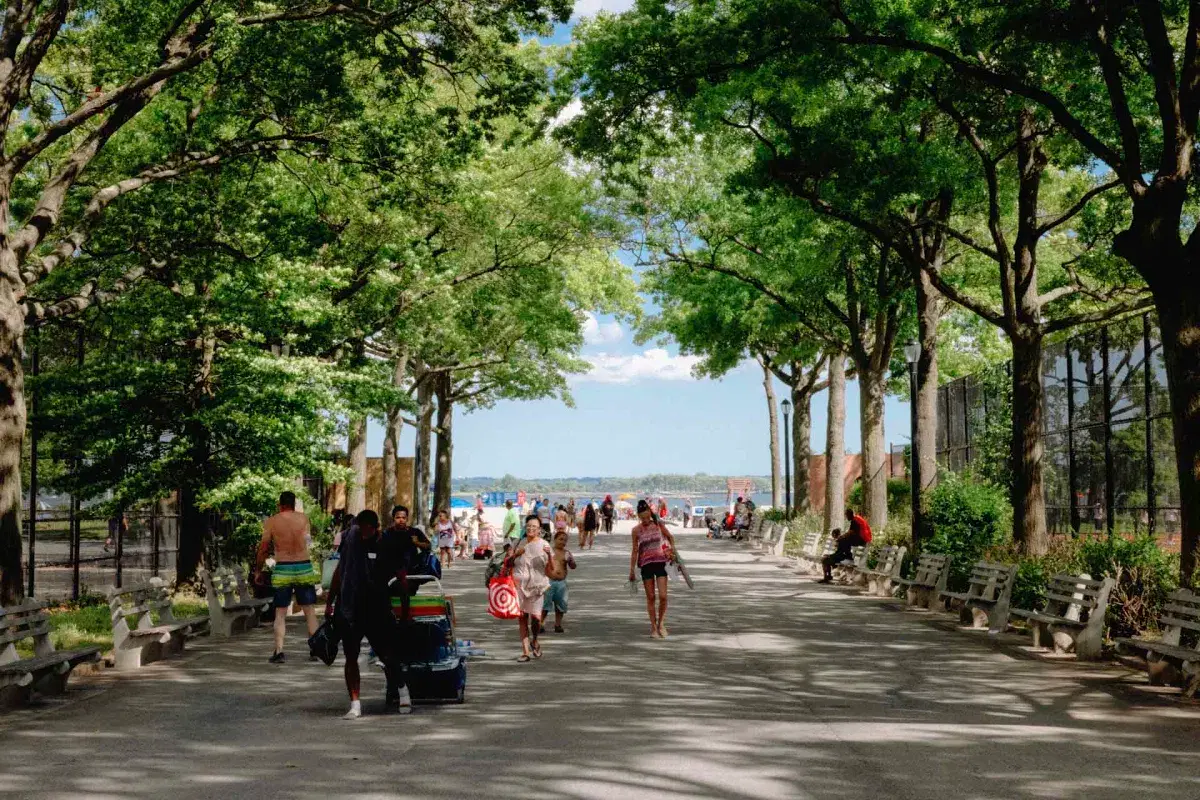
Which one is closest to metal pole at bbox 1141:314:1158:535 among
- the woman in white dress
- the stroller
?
the woman in white dress

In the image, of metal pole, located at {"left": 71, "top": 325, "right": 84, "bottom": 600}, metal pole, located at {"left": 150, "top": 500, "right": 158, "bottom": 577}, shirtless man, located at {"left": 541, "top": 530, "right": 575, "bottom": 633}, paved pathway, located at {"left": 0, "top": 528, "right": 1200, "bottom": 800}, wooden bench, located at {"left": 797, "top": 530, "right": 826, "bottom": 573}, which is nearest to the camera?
paved pathway, located at {"left": 0, "top": 528, "right": 1200, "bottom": 800}

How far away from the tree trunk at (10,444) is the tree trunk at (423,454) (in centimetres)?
2657

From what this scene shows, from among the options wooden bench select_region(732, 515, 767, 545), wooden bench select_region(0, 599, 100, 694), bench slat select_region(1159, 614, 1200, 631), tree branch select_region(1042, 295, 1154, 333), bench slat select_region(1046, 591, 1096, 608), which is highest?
tree branch select_region(1042, 295, 1154, 333)

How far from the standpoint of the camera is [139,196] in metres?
18.2

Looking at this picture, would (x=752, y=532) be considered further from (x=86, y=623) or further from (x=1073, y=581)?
(x=86, y=623)

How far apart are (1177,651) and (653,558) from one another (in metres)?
6.98

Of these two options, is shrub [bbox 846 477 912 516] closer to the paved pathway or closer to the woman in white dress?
the paved pathway

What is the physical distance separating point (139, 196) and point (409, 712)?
35.7ft

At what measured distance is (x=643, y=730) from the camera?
29.9ft

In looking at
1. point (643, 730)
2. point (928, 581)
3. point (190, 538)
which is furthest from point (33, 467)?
point (928, 581)

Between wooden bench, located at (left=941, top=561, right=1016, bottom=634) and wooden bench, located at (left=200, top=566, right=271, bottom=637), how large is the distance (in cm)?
990

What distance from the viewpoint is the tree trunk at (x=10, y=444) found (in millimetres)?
13359

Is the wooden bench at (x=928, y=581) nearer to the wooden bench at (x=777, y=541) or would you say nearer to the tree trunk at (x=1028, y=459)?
the tree trunk at (x=1028, y=459)

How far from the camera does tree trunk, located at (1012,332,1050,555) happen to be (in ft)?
63.5
